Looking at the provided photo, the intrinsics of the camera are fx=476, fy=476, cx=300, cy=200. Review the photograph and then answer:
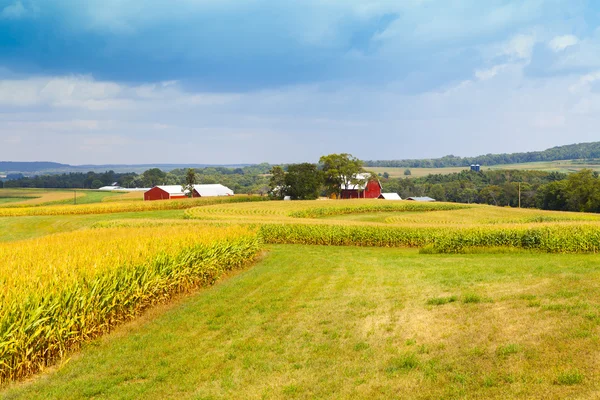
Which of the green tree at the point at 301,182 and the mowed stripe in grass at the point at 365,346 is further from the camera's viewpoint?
the green tree at the point at 301,182

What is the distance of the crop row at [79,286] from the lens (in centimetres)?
991

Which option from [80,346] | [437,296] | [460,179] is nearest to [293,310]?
[437,296]

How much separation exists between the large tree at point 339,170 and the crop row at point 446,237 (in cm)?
7044

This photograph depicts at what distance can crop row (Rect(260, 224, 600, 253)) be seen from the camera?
27938 millimetres

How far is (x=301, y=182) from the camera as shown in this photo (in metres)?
94.7

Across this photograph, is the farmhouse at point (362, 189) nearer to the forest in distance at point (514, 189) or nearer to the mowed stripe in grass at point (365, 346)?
the forest in distance at point (514, 189)

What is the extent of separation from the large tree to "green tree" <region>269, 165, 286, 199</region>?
11.0 metres

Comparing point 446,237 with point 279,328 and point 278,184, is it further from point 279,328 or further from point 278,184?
point 278,184

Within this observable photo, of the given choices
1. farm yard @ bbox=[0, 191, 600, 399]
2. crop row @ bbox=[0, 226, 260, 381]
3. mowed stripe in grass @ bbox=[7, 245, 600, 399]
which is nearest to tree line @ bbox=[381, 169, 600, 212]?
farm yard @ bbox=[0, 191, 600, 399]

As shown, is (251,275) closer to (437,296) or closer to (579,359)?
(437,296)

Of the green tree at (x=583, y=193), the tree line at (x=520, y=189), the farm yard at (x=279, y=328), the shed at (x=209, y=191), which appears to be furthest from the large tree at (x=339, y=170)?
the farm yard at (x=279, y=328)

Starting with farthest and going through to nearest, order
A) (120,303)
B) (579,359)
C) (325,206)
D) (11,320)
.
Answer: (325,206), (120,303), (11,320), (579,359)

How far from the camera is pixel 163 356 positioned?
431 inches

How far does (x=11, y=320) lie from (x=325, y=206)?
181ft
